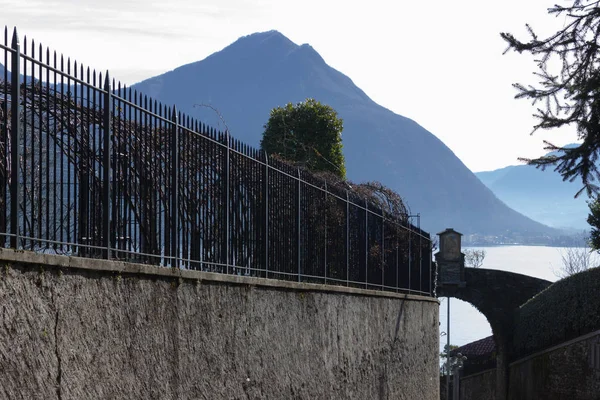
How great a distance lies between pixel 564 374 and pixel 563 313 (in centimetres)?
210

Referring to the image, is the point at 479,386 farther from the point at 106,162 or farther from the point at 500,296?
the point at 106,162

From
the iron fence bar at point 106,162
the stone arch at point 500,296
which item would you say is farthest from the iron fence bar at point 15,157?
the stone arch at point 500,296

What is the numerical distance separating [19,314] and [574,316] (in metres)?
22.6

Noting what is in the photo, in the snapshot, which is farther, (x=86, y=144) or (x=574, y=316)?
(x=574, y=316)

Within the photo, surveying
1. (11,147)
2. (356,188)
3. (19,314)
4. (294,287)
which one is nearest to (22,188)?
(11,147)

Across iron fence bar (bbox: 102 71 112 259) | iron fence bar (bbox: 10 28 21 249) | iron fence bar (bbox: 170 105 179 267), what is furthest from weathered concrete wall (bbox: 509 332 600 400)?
iron fence bar (bbox: 10 28 21 249)

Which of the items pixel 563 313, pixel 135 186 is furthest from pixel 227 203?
pixel 563 313

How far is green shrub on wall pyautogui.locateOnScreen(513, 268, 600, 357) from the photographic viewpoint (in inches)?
958

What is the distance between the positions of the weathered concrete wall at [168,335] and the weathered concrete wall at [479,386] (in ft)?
101

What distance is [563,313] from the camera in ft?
88.9

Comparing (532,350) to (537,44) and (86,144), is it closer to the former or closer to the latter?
(537,44)

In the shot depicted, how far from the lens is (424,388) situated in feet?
63.6

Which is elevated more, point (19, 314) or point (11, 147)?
point (11, 147)

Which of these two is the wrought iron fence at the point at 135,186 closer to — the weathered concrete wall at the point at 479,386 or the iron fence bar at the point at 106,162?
the iron fence bar at the point at 106,162
